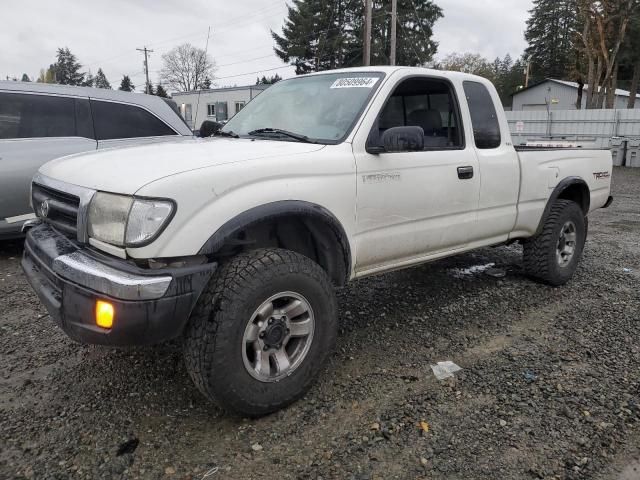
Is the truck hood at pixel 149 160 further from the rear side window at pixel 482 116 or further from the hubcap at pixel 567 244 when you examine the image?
the hubcap at pixel 567 244

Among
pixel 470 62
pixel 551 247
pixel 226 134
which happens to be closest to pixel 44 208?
pixel 226 134

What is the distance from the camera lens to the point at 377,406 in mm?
2770

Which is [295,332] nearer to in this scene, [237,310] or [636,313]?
[237,310]

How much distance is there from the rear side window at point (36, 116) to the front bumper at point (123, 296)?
148 inches

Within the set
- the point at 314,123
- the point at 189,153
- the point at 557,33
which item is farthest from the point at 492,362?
the point at 557,33

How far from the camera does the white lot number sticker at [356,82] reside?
335cm

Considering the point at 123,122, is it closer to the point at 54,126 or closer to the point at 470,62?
the point at 54,126

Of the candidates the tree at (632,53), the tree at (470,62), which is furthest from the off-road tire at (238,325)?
the tree at (470,62)

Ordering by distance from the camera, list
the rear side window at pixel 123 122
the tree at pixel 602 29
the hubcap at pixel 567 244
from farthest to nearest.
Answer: the tree at pixel 602 29
the rear side window at pixel 123 122
the hubcap at pixel 567 244

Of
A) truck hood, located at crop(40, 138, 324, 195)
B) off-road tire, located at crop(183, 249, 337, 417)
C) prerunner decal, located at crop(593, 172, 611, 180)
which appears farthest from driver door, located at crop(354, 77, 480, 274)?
prerunner decal, located at crop(593, 172, 611, 180)

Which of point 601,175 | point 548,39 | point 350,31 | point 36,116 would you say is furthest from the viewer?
point 548,39

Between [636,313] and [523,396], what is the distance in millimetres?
1977

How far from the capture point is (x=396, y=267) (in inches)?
134

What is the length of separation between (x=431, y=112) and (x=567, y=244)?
7.05 ft
